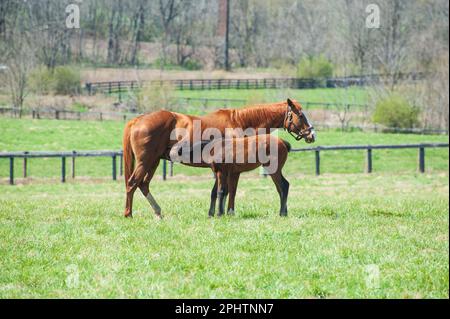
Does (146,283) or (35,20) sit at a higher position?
(35,20)

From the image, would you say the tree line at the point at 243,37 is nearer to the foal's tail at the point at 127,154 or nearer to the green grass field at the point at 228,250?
the foal's tail at the point at 127,154

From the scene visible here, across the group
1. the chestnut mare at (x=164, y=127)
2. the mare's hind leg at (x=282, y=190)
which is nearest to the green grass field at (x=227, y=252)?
the mare's hind leg at (x=282, y=190)

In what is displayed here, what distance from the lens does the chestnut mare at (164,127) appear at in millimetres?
11883

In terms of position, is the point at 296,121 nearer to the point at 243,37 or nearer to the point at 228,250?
the point at 228,250

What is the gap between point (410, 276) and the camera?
733 centimetres

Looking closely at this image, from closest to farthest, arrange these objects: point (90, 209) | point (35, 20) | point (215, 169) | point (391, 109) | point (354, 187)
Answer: point (215, 169) → point (90, 209) → point (354, 187) → point (391, 109) → point (35, 20)

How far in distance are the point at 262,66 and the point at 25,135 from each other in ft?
184

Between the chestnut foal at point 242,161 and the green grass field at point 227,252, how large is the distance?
0.45m

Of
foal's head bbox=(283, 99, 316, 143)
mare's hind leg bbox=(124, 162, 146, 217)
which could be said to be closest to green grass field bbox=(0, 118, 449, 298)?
mare's hind leg bbox=(124, 162, 146, 217)

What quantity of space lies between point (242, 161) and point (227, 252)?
351 centimetres

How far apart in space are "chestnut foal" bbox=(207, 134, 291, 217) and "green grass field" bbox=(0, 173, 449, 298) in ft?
1.49

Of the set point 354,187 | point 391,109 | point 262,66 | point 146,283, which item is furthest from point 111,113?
point 262,66
